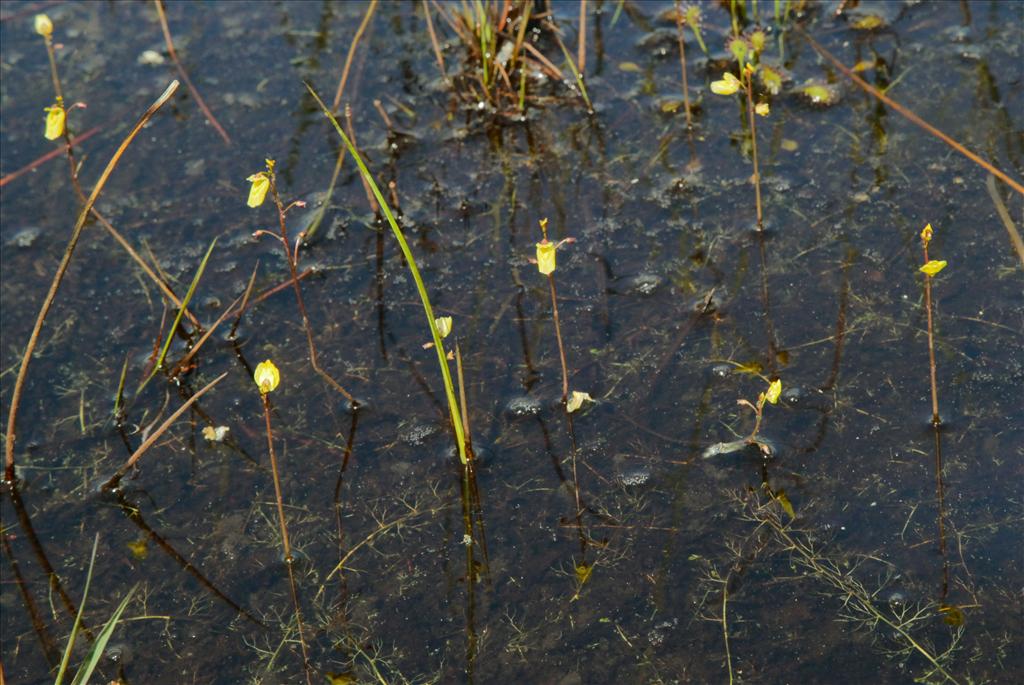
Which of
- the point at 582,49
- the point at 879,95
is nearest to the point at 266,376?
the point at 582,49

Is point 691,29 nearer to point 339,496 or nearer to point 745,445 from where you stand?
point 745,445

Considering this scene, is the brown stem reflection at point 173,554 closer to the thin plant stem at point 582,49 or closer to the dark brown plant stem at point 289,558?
the dark brown plant stem at point 289,558

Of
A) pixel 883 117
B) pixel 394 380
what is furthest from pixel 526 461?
pixel 883 117

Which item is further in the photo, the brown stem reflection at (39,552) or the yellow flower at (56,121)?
the yellow flower at (56,121)

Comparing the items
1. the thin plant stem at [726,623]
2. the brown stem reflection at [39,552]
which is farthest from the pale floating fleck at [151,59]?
the thin plant stem at [726,623]

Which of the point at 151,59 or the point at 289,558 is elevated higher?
the point at 151,59

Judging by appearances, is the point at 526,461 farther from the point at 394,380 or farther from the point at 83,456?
the point at 83,456
